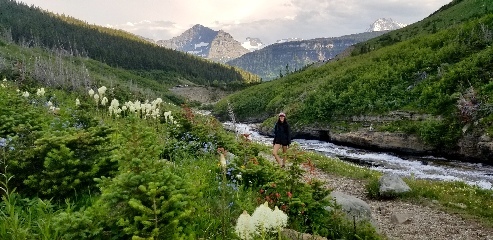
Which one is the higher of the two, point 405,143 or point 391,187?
point 405,143

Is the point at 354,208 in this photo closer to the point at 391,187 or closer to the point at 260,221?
the point at 391,187

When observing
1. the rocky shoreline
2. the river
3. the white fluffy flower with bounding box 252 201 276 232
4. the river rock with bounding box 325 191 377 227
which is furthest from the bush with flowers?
the rocky shoreline

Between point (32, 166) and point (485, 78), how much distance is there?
32342 millimetres

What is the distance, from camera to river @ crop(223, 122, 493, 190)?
19812 mm

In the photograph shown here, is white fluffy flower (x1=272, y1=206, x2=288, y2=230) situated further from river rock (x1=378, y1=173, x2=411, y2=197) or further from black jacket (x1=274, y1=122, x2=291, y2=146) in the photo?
black jacket (x1=274, y1=122, x2=291, y2=146)

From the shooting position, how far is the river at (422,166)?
1981 centimetres

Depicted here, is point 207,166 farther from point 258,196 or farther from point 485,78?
point 485,78

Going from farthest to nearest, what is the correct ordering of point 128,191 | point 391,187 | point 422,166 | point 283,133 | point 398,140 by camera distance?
point 398,140
point 422,166
point 283,133
point 391,187
point 128,191

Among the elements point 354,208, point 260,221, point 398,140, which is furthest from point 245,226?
point 398,140

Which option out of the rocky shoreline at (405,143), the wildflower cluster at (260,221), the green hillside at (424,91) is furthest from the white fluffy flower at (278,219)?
the green hillside at (424,91)

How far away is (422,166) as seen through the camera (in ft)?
75.9

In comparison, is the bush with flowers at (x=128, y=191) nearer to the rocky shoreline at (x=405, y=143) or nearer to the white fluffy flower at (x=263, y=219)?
the white fluffy flower at (x=263, y=219)

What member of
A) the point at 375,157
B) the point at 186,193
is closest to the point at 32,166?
the point at 186,193

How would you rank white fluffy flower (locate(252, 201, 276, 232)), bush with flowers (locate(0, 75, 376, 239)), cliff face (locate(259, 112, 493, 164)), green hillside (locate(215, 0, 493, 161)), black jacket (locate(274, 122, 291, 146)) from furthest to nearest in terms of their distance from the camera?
green hillside (locate(215, 0, 493, 161)) < cliff face (locate(259, 112, 493, 164)) < black jacket (locate(274, 122, 291, 146)) < bush with flowers (locate(0, 75, 376, 239)) < white fluffy flower (locate(252, 201, 276, 232))
